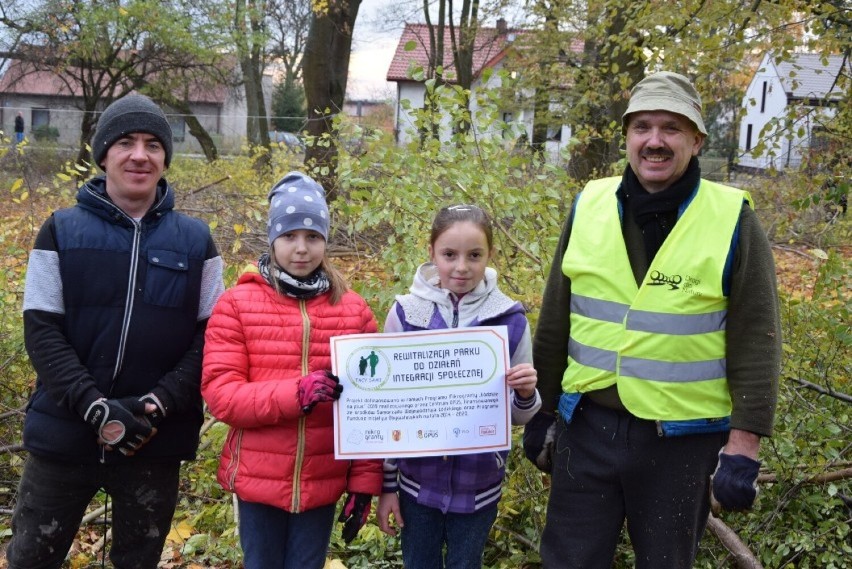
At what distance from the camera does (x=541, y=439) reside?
319cm

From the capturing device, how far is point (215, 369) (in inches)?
115

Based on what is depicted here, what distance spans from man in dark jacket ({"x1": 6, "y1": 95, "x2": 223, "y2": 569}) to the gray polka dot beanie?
35cm

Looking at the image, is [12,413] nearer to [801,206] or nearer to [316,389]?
[316,389]

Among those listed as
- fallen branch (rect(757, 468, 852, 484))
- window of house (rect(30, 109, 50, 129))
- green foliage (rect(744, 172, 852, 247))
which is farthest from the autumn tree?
fallen branch (rect(757, 468, 852, 484))

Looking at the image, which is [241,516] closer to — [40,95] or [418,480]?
[418,480]

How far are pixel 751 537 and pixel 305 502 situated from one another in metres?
2.54

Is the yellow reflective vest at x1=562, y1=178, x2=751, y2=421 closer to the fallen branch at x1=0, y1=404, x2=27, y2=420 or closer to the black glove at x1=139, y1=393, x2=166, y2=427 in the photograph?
the black glove at x1=139, y1=393, x2=166, y2=427

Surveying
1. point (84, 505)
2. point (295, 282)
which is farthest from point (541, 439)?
point (84, 505)

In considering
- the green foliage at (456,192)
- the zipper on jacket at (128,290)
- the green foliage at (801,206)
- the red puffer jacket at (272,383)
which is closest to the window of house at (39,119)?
the green foliage at (801,206)

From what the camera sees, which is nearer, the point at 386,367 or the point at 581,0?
the point at 386,367

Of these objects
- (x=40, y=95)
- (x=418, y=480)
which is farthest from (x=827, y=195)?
(x=40, y=95)

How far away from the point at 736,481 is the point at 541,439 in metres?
0.76

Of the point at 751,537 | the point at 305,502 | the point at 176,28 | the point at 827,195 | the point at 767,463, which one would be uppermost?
the point at 176,28

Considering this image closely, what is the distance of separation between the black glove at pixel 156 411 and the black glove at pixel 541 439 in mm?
1371
